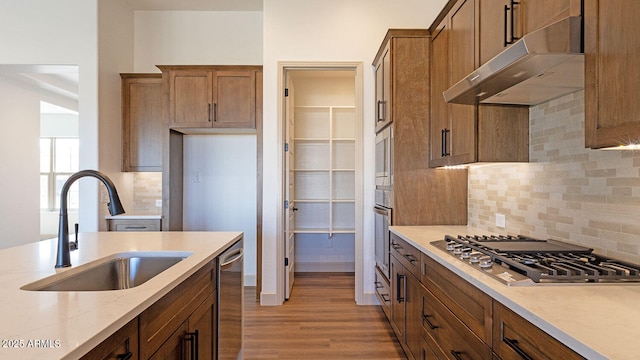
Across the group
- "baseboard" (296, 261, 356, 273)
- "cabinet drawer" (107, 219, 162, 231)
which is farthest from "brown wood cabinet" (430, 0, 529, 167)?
"cabinet drawer" (107, 219, 162, 231)

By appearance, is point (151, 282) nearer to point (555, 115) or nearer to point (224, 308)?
point (224, 308)

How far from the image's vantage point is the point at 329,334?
2.71 metres

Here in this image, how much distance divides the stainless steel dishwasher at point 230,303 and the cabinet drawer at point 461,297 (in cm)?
113

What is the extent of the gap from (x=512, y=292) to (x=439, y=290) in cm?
61

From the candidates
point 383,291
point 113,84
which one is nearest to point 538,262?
point 383,291

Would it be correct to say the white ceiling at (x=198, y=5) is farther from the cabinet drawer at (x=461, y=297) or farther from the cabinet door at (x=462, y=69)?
the cabinet drawer at (x=461, y=297)

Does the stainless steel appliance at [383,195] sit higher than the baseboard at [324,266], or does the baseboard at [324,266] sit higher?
the stainless steel appliance at [383,195]

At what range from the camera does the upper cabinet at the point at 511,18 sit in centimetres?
127

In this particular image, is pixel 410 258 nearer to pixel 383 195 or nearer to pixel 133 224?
pixel 383 195

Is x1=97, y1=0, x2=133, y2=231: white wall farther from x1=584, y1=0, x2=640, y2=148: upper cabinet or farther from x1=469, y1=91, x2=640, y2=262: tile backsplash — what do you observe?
x1=584, y1=0, x2=640, y2=148: upper cabinet

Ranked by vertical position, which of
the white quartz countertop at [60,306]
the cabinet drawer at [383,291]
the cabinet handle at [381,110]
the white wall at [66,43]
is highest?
the white wall at [66,43]

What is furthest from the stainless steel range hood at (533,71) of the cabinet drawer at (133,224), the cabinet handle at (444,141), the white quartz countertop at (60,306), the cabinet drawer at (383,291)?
the cabinet drawer at (133,224)

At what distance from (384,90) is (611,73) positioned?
2052mm

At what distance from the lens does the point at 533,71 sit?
137 cm
